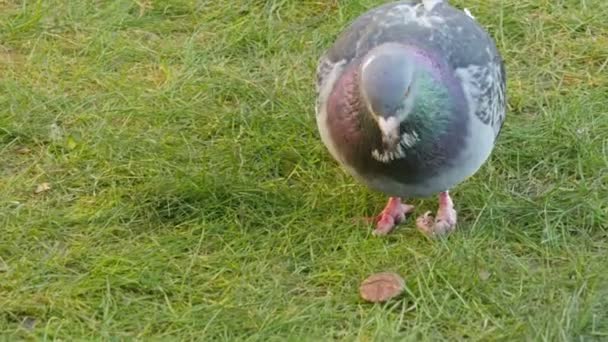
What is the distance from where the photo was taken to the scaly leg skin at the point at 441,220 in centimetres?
393

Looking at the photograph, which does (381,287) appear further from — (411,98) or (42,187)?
(42,187)

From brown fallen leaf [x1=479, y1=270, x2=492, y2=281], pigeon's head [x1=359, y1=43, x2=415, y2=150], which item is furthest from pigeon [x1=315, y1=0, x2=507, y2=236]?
brown fallen leaf [x1=479, y1=270, x2=492, y2=281]

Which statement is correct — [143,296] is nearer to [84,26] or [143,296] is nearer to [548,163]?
[548,163]

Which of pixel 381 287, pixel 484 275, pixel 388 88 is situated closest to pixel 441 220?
pixel 484 275

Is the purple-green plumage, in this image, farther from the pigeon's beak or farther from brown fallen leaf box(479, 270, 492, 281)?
brown fallen leaf box(479, 270, 492, 281)

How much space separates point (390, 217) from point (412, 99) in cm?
76

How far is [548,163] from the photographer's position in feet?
14.3

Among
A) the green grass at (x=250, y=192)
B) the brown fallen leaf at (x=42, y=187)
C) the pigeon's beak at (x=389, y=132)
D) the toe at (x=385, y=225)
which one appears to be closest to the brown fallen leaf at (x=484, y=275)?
the green grass at (x=250, y=192)

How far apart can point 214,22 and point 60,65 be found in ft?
2.66

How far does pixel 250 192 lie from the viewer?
4.14 m

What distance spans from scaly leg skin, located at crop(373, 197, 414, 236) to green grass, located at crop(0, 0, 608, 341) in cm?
5

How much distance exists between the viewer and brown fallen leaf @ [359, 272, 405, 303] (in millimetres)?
3621

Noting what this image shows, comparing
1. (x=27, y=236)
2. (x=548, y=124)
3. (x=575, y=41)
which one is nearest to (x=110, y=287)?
(x=27, y=236)

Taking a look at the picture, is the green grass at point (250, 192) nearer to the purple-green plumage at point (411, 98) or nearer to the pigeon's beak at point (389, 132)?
the purple-green plumage at point (411, 98)
